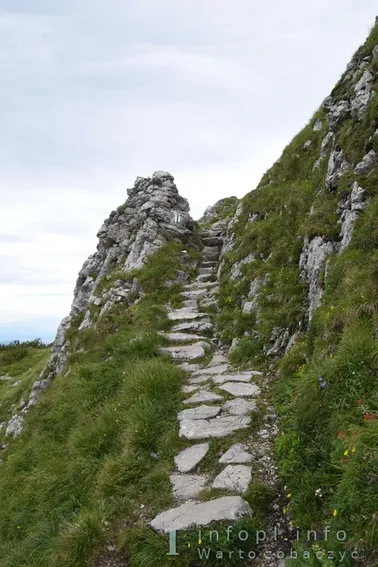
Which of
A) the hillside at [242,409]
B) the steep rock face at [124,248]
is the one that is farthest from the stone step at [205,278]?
the steep rock face at [124,248]

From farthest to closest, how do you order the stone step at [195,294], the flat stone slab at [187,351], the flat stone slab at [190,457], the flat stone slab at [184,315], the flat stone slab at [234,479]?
1. the stone step at [195,294]
2. the flat stone slab at [184,315]
3. the flat stone slab at [187,351]
4. the flat stone slab at [190,457]
5. the flat stone slab at [234,479]

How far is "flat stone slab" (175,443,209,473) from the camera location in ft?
24.0

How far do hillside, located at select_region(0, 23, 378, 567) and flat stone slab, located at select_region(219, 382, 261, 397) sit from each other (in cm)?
5

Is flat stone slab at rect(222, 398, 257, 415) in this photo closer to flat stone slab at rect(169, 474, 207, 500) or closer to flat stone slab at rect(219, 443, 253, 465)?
flat stone slab at rect(219, 443, 253, 465)

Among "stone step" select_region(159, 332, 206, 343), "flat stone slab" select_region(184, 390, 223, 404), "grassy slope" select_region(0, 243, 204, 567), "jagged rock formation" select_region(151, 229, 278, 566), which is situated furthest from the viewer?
"stone step" select_region(159, 332, 206, 343)

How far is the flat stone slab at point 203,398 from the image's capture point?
371 inches

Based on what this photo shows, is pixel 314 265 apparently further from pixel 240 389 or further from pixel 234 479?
pixel 234 479

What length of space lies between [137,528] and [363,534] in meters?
3.30

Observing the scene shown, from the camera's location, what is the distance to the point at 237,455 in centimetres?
734

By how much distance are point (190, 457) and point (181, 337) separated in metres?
6.30

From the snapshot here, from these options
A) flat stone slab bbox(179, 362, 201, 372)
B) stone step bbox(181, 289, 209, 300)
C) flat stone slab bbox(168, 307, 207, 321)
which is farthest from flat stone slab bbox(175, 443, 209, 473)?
stone step bbox(181, 289, 209, 300)

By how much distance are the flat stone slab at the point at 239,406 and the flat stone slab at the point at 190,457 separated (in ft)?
3.97

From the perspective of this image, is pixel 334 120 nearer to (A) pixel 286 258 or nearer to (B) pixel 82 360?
(A) pixel 286 258

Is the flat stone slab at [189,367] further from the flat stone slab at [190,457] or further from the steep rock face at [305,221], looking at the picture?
the flat stone slab at [190,457]
